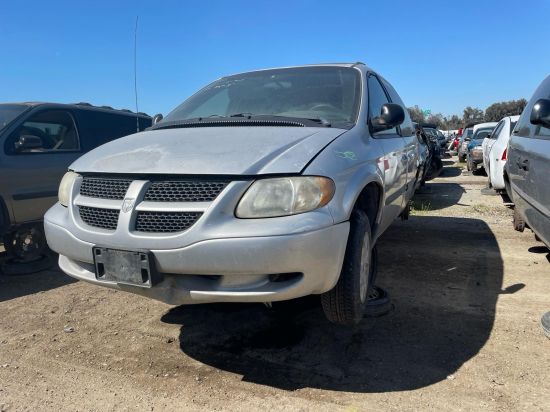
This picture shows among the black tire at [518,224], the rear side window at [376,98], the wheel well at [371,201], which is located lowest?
the black tire at [518,224]

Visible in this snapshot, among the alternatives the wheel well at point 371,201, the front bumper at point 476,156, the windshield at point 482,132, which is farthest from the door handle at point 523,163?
the windshield at point 482,132

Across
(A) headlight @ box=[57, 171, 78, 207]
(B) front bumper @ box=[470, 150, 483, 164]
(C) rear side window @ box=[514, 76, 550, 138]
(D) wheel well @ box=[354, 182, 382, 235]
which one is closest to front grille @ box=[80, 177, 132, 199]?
(A) headlight @ box=[57, 171, 78, 207]

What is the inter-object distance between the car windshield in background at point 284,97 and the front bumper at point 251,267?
→ 3.45ft

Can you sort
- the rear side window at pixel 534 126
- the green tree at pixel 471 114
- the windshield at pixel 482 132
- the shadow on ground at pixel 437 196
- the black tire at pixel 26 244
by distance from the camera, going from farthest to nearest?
1. the green tree at pixel 471 114
2. the windshield at pixel 482 132
3. the shadow on ground at pixel 437 196
4. the black tire at pixel 26 244
5. the rear side window at pixel 534 126

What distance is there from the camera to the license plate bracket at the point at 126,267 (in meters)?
2.28

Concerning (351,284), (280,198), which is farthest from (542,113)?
(280,198)

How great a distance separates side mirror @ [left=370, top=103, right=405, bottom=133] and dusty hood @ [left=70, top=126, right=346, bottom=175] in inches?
22.3

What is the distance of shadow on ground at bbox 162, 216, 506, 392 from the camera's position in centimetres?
254

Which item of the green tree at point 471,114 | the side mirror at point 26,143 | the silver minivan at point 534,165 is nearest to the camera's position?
the silver minivan at point 534,165

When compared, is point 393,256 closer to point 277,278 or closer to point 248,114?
point 248,114

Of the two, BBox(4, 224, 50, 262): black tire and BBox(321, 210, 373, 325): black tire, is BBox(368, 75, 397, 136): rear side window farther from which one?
BBox(4, 224, 50, 262): black tire

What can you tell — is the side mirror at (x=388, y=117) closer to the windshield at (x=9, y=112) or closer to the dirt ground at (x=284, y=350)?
the dirt ground at (x=284, y=350)

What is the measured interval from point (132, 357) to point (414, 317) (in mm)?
1933

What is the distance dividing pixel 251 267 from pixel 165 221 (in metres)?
0.51
